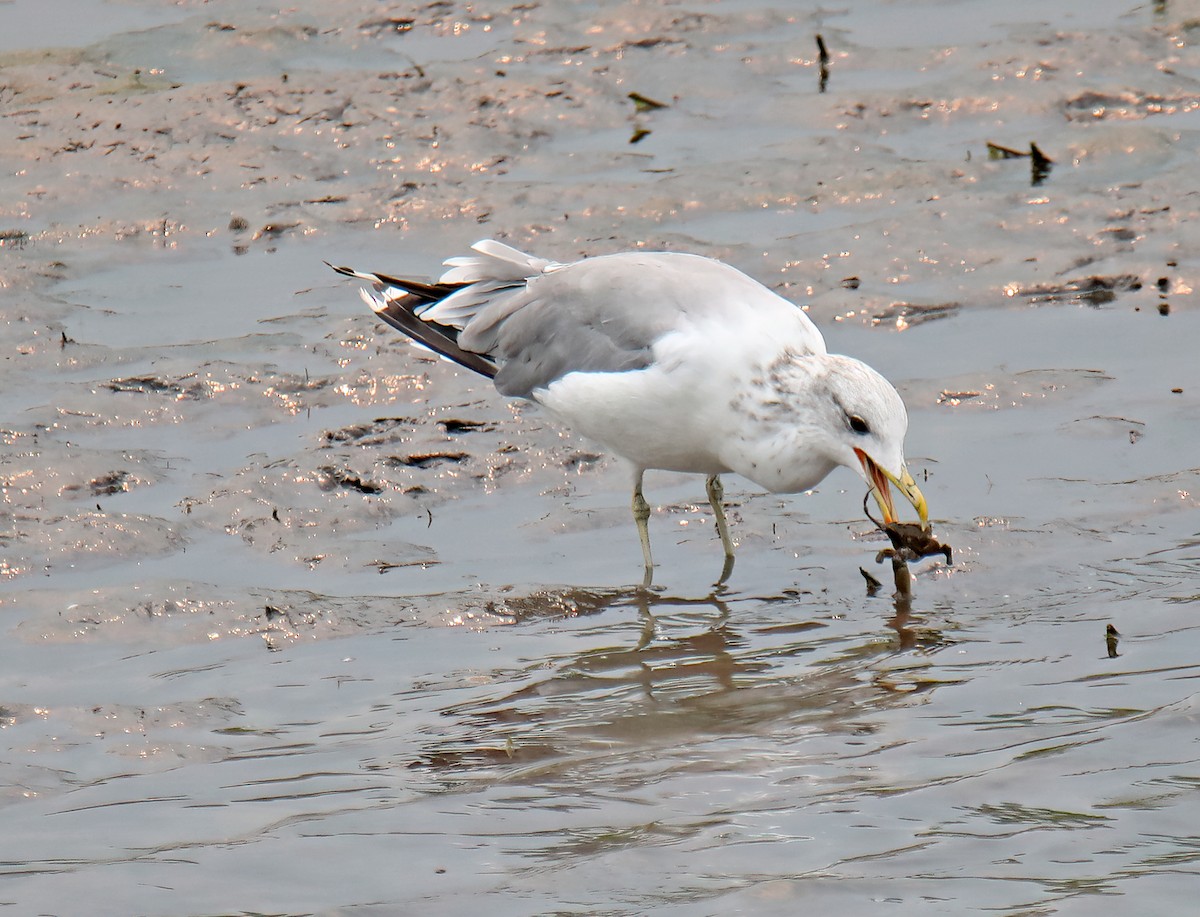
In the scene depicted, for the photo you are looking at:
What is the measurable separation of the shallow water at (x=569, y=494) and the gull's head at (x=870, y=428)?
44 centimetres

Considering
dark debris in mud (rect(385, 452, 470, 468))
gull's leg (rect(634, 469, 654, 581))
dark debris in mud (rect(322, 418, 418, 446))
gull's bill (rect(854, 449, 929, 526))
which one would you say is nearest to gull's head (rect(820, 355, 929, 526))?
gull's bill (rect(854, 449, 929, 526))

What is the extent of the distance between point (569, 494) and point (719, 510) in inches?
26.8

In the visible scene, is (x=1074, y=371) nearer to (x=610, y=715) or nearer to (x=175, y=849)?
(x=610, y=715)

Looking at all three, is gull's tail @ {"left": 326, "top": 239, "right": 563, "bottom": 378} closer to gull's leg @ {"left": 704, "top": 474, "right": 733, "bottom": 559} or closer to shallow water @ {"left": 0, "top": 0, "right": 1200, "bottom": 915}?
shallow water @ {"left": 0, "top": 0, "right": 1200, "bottom": 915}

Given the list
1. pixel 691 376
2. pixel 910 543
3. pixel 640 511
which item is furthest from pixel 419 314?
pixel 910 543

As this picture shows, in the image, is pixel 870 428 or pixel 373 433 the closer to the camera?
pixel 870 428

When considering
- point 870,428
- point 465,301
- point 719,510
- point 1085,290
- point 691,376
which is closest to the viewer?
point 870,428

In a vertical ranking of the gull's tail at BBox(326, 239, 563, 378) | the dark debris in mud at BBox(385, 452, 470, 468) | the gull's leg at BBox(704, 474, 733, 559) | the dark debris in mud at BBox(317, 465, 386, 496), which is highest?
the gull's tail at BBox(326, 239, 563, 378)

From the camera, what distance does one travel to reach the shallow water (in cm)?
429

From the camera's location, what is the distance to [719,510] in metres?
6.52

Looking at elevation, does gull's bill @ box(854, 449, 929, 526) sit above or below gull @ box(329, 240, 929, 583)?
below

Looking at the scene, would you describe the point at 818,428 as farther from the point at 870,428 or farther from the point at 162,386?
the point at 162,386

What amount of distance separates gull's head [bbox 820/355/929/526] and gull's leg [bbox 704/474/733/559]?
734 millimetres

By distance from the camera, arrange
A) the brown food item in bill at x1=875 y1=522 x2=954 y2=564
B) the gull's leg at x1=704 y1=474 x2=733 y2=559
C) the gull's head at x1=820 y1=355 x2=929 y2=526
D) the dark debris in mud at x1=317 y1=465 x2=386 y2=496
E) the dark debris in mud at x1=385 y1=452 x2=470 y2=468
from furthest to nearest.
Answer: the dark debris in mud at x1=385 y1=452 x2=470 y2=468
the dark debris in mud at x1=317 y1=465 x2=386 y2=496
the gull's leg at x1=704 y1=474 x2=733 y2=559
the brown food item in bill at x1=875 y1=522 x2=954 y2=564
the gull's head at x1=820 y1=355 x2=929 y2=526
